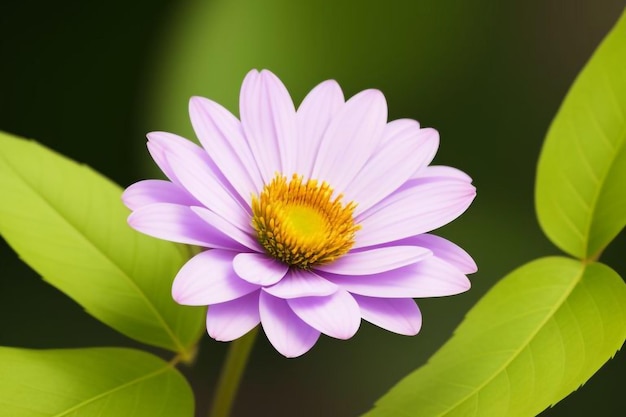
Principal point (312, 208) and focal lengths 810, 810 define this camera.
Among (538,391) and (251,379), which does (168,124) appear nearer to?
(251,379)

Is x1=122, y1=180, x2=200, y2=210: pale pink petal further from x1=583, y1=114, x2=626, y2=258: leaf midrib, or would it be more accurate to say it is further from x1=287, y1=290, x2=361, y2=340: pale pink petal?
x1=583, y1=114, x2=626, y2=258: leaf midrib

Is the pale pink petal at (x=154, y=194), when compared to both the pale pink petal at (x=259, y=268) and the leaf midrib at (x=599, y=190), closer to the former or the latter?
the pale pink petal at (x=259, y=268)

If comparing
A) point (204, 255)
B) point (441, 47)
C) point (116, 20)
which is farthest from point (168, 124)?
point (204, 255)

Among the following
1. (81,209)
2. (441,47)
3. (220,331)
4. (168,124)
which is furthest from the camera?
(441,47)

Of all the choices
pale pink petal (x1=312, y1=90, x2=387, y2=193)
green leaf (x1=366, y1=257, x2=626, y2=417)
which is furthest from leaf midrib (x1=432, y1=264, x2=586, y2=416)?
pale pink petal (x1=312, y1=90, x2=387, y2=193)

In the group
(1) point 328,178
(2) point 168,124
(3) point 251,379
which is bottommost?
(3) point 251,379

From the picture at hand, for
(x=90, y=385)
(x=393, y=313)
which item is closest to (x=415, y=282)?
(x=393, y=313)

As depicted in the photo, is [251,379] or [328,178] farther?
[251,379]

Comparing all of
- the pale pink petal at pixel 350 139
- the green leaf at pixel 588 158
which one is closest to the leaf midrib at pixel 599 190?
the green leaf at pixel 588 158
